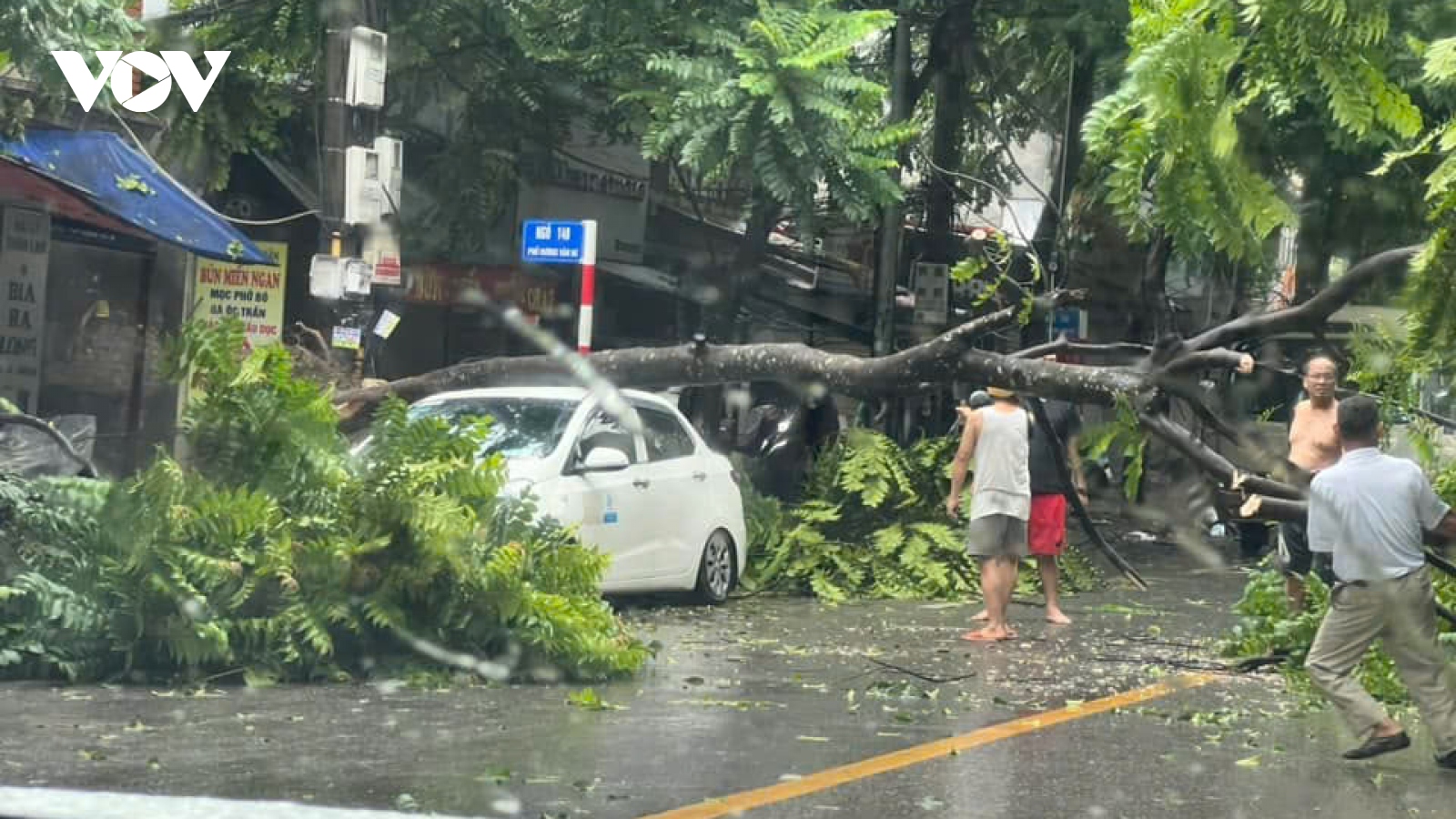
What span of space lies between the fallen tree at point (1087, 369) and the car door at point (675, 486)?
0.48 metres

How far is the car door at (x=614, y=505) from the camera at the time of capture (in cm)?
1361

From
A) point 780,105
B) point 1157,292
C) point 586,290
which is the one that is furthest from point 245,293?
point 1157,292

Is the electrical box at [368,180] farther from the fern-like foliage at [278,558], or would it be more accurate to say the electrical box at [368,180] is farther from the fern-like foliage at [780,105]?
the fern-like foliage at [278,558]

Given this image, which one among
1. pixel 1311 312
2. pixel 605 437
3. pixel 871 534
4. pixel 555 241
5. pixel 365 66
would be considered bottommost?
pixel 871 534

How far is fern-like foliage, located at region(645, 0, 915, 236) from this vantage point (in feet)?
56.3

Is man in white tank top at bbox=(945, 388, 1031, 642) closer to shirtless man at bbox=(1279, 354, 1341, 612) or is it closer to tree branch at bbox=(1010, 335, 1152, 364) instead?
shirtless man at bbox=(1279, 354, 1341, 612)

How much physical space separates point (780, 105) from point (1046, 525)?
4.45m

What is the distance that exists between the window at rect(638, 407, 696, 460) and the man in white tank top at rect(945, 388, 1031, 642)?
2.22 m

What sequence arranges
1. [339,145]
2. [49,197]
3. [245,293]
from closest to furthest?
[339,145], [49,197], [245,293]

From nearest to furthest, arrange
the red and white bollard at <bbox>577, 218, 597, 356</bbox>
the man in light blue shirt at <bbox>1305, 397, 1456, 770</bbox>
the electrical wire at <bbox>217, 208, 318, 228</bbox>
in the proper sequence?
the man in light blue shirt at <bbox>1305, 397, 1456, 770</bbox>
the red and white bollard at <bbox>577, 218, 597, 356</bbox>
the electrical wire at <bbox>217, 208, 318, 228</bbox>

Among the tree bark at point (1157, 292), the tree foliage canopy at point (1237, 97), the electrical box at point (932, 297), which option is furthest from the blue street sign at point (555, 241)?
the tree foliage canopy at point (1237, 97)

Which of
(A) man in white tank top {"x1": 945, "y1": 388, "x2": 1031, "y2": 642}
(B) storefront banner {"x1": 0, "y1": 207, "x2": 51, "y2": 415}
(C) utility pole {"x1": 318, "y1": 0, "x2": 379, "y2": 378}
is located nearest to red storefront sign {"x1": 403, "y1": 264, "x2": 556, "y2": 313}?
(B) storefront banner {"x1": 0, "y1": 207, "x2": 51, "y2": 415}

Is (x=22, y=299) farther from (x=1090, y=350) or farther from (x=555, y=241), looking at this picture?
(x=1090, y=350)

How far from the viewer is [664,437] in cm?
1520
